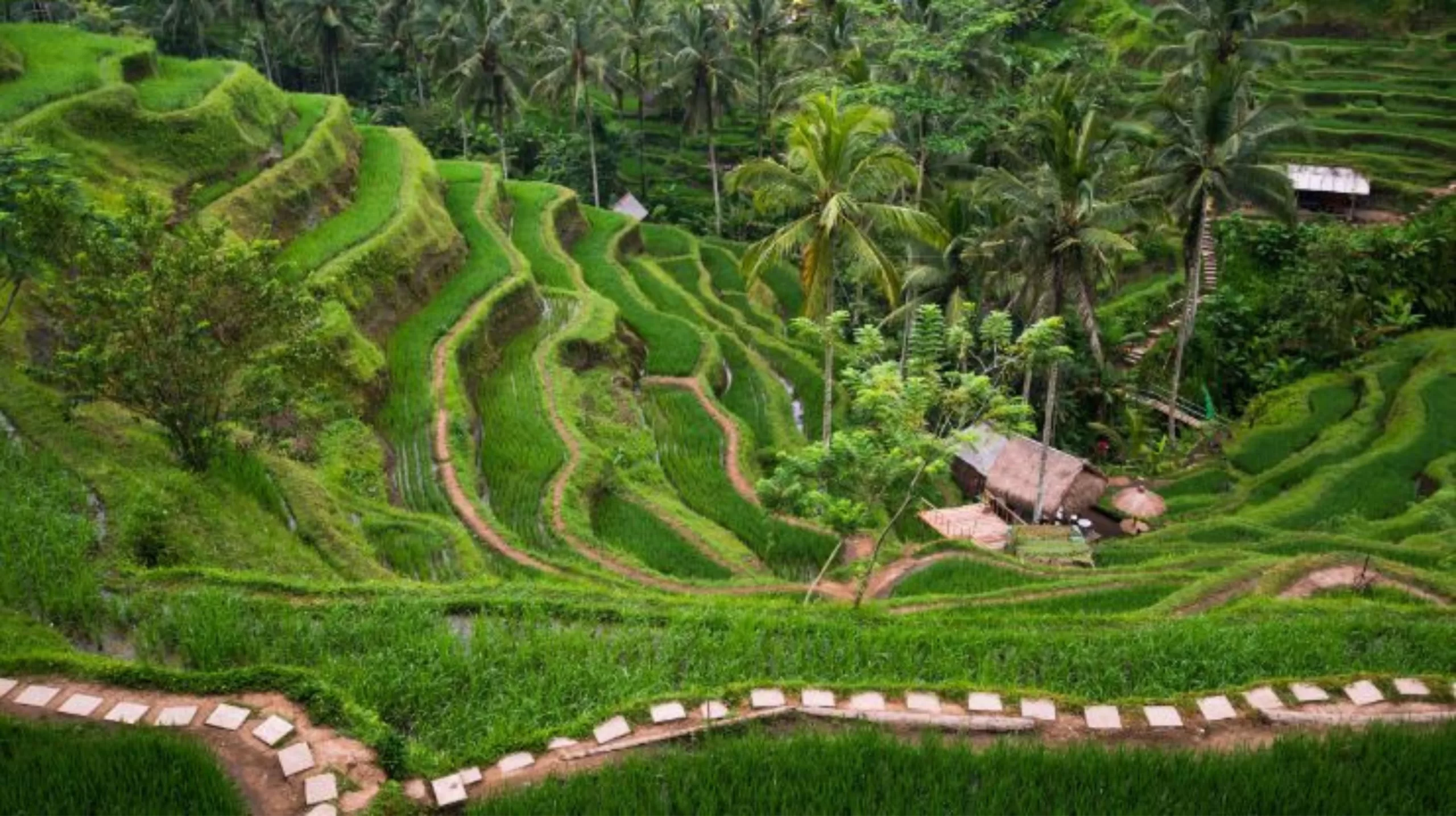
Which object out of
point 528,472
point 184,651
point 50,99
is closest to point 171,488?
point 184,651

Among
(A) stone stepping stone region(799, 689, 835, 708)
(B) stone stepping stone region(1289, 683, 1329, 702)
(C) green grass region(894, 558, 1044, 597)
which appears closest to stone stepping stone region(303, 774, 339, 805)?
(A) stone stepping stone region(799, 689, 835, 708)

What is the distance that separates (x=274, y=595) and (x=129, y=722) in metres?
2.73

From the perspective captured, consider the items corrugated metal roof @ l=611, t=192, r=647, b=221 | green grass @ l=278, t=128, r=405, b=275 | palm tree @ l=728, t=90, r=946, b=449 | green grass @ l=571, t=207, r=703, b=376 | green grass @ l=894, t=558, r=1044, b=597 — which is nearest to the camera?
green grass @ l=894, t=558, r=1044, b=597

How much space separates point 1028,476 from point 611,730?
16.8 meters

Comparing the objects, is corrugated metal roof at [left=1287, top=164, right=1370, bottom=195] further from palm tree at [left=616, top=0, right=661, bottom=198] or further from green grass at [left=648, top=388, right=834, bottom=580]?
green grass at [left=648, top=388, right=834, bottom=580]

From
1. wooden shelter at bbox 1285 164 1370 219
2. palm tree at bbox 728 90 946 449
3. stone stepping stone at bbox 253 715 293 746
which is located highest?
palm tree at bbox 728 90 946 449

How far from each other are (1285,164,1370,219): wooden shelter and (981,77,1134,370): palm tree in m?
21.2

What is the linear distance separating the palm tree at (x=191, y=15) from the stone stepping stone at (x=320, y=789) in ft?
155

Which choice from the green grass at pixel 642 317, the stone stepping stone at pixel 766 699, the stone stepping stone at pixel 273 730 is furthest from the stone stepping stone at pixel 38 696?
the green grass at pixel 642 317

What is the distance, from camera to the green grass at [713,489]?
59.9 feet

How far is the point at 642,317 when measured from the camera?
90.5 ft

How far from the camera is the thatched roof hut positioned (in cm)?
2198

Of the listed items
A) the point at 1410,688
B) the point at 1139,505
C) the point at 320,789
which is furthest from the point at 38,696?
the point at 1139,505

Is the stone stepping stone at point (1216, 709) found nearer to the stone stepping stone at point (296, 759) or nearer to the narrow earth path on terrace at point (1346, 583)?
the narrow earth path on terrace at point (1346, 583)
